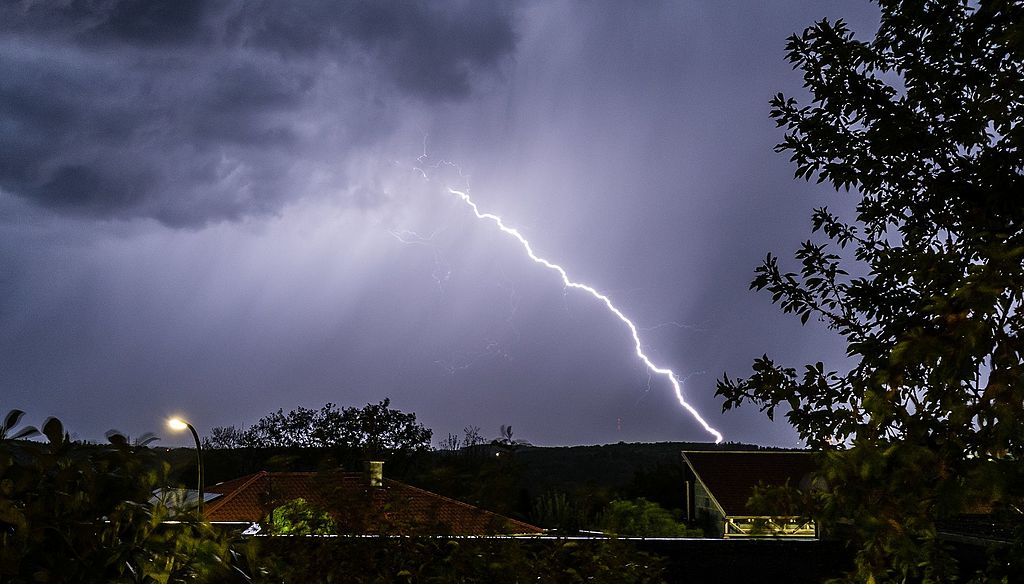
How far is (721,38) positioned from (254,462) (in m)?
31.0

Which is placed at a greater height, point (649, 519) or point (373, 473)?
point (373, 473)

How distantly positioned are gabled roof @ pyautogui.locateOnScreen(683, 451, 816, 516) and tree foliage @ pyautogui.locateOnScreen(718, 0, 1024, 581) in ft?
67.1

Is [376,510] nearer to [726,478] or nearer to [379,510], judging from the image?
[379,510]

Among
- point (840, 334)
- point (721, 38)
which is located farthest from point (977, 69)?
point (721, 38)

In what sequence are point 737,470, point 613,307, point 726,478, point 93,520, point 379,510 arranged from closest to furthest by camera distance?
point 93,520 < point 379,510 < point 613,307 < point 726,478 < point 737,470

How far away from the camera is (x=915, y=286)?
13.1 ft

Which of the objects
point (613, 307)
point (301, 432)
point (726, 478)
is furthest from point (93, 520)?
point (301, 432)

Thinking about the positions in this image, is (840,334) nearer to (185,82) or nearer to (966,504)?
(966,504)

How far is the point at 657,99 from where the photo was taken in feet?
46.9

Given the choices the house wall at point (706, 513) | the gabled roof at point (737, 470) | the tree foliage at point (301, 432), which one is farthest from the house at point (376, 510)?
the tree foliage at point (301, 432)

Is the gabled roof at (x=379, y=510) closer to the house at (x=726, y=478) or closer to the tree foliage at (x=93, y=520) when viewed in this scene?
the tree foliage at (x=93, y=520)

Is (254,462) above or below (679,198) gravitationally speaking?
below

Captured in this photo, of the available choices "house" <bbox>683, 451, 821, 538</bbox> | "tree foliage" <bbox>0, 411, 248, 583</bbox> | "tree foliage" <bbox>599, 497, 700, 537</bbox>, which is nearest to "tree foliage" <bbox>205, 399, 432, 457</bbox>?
"tree foliage" <bbox>599, 497, 700, 537</bbox>

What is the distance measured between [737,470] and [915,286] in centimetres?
2457
